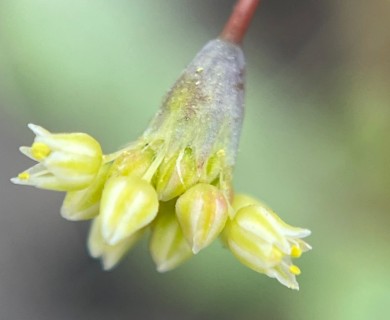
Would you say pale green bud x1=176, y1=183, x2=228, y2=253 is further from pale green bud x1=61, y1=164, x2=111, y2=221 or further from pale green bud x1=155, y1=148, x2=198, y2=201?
pale green bud x1=61, y1=164, x2=111, y2=221

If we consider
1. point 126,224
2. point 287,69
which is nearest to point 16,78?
point 287,69

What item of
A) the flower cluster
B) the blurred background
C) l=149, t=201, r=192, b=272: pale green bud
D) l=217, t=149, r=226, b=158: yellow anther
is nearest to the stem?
the flower cluster

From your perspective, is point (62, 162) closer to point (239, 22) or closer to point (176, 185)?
point (176, 185)

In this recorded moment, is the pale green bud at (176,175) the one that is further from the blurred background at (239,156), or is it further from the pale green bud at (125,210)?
the blurred background at (239,156)

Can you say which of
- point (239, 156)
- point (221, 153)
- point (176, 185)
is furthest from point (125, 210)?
point (239, 156)

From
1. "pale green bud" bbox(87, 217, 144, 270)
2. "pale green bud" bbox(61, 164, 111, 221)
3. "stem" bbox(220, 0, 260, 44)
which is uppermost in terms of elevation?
"stem" bbox(220, 0, 260, 44)

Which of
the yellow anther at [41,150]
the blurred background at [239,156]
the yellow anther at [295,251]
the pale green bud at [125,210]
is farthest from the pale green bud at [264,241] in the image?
the blurred background at [239,156]
